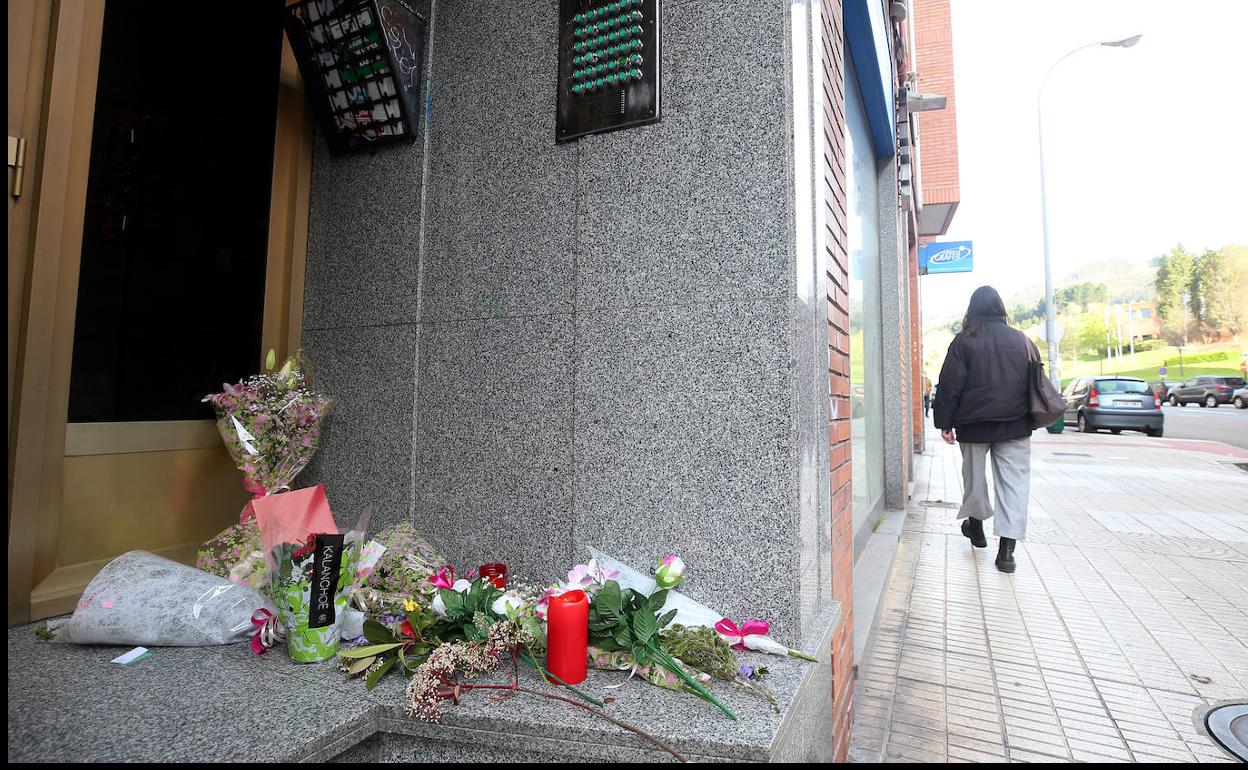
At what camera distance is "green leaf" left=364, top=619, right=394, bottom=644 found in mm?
1878

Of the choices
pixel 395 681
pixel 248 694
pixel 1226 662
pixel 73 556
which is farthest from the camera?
pixel 1226 662

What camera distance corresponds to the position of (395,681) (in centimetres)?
181

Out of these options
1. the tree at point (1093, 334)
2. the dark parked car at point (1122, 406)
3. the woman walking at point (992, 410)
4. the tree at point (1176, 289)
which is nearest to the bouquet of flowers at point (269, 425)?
the woman walking at point (992, 410)

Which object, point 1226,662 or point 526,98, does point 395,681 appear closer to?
point 526,98

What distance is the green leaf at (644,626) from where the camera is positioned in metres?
1.82

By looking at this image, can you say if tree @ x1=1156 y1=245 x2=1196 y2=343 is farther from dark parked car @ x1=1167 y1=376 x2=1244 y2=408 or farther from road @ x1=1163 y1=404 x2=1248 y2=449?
road @ x1=1163 y1=404 x2=1248 y2=449

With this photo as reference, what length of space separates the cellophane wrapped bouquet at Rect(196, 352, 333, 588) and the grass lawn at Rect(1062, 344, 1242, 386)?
86.8 m

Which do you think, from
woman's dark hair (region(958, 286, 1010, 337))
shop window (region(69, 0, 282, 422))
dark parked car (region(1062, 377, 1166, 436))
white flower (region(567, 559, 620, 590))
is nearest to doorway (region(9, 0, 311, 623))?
shop window (region(69, 0, 282, 422))

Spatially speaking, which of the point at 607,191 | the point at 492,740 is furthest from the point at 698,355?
the point at 492,740

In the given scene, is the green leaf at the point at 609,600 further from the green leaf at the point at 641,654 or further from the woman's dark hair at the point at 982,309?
the woman's dark hair at the point at 982,309

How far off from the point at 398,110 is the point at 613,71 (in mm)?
1025

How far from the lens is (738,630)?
1.99 meters

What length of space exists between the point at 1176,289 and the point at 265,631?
358ft

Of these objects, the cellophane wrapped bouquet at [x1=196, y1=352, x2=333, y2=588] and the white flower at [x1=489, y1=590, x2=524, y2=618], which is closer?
the white flower at [x1=489, y1=590, x2=524, y2=618]
